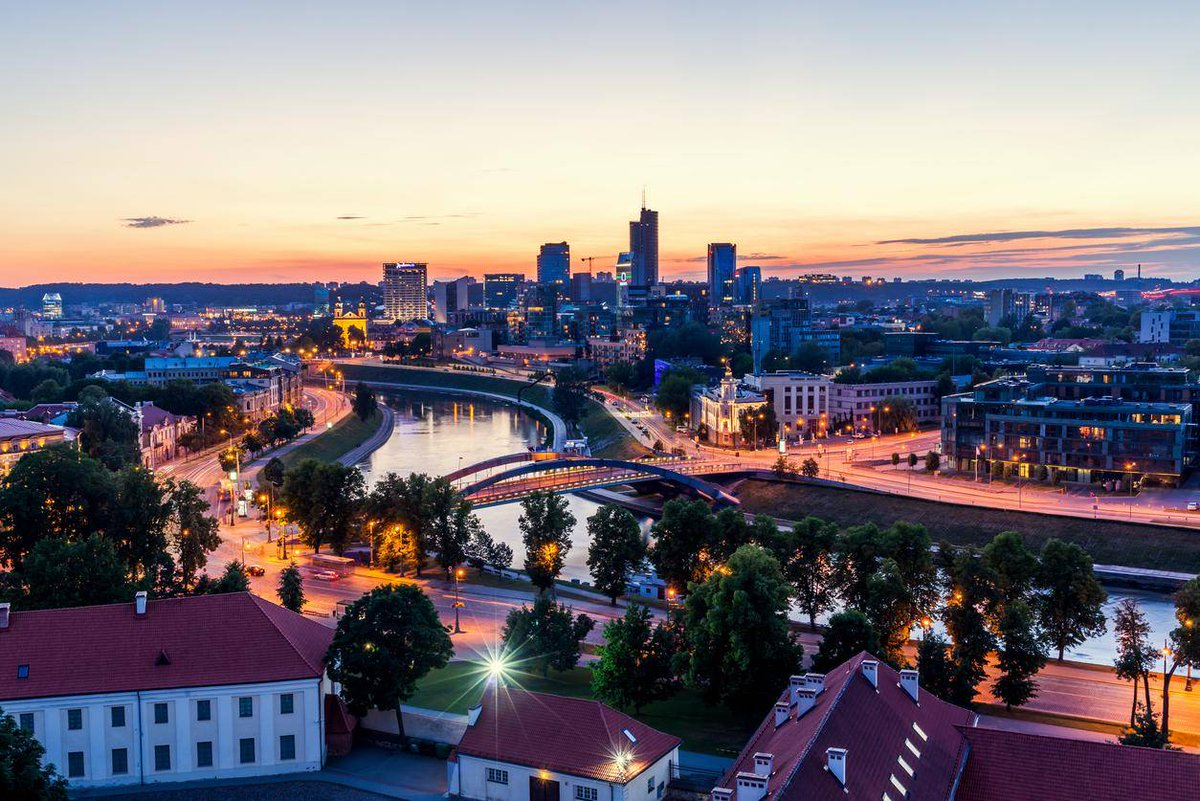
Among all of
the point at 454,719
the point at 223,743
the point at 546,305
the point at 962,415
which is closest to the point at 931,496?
the point at 962,415

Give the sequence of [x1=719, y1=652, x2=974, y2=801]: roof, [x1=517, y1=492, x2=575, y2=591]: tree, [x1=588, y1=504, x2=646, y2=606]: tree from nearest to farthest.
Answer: [x1=719, y1=652, x2=974, y2=801]: roof < [x1=588, y1=504, x2=646, y2=606]: tree < [x1=517, y1=492, x2=575, y2=591]: tree

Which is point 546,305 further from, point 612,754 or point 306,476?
point 612,754

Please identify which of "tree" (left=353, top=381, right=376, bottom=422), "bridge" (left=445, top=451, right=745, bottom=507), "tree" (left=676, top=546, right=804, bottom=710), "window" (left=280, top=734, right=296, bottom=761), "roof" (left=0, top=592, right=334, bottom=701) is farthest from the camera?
"tree" (left=353, top=381, right=376, bottom=422)

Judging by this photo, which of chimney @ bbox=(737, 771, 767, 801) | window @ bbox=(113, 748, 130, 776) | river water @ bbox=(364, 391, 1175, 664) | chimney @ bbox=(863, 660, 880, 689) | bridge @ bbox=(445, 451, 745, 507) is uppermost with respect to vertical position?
chimney @ bbox=(863, 660, 880, 689)

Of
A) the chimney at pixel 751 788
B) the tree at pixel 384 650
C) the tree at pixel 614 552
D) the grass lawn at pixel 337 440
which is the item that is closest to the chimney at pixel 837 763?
the chimney at pixel 751 788

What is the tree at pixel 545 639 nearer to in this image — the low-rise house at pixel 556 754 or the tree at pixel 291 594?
the low-rise house at pixel 556 754

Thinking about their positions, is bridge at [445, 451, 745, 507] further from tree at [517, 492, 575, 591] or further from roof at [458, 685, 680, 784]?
roof at [458, 685, 680, 784]

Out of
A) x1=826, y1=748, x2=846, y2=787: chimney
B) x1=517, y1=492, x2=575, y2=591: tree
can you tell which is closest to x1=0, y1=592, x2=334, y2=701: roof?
x1=826, y1=748, x2=846, y2=787: chimney
